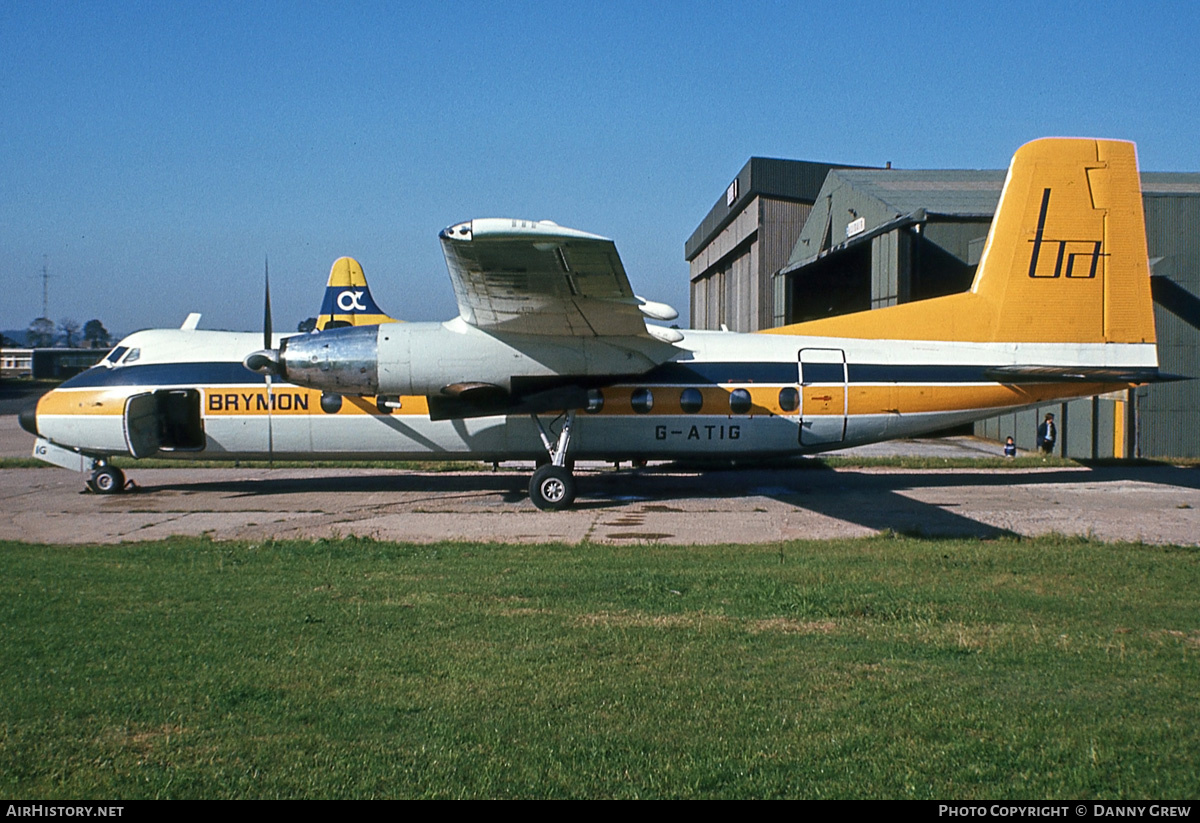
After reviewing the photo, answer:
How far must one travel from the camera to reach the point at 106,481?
16797 mm

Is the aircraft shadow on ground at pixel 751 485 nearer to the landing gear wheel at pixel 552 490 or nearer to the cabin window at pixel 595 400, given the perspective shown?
the landing gear wheel at pixel 552 490

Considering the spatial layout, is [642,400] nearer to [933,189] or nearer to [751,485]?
[751,485]

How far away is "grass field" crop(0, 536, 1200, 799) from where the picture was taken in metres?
4.32

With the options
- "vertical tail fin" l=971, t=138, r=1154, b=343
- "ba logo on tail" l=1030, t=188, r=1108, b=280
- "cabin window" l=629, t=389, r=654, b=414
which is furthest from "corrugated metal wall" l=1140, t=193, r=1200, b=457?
"cabin window" l=629, t=389, r=654, b=414

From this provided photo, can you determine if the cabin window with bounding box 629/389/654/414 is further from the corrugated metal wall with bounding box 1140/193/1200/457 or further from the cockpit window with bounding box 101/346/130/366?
the corrugated metal wall with bounding box 1140/193/1200/457

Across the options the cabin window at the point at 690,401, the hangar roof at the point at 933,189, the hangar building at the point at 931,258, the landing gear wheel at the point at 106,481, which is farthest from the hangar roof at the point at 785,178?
the landing gear wheel at the point at 106,481

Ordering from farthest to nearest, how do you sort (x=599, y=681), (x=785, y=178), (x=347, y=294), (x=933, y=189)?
(x=785, y=178), (x=933, y=189), (x=347, y=294), (x=599, y=681)

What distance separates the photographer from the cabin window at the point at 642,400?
15.8 metres

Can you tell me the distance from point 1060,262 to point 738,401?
20.4 ft

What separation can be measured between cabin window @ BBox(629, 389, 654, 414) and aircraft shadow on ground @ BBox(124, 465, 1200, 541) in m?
1.69

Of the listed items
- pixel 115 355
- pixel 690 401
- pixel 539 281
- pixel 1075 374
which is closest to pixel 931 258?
pixel 1075 374

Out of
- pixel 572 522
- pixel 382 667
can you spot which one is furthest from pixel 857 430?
pixel 382 667

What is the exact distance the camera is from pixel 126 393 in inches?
647

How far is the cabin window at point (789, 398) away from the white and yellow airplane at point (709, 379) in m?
0.03
